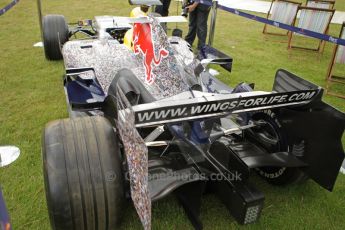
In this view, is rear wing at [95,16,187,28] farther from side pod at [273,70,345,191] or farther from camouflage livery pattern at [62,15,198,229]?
side pod at [273,70,345,191]

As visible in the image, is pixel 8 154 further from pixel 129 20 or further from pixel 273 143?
pixel 273 143

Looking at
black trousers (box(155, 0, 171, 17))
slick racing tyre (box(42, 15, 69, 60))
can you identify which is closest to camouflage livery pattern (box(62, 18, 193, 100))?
slick racing tyre (box(42, 15, 69, 60))

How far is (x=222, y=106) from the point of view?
6.57ft

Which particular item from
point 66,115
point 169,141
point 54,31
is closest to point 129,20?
point 169,141

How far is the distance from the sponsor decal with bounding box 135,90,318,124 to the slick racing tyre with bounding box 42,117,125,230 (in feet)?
1.06

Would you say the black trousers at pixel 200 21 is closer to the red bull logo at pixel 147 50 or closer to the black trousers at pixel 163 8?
the black trousers at pixel 163 8

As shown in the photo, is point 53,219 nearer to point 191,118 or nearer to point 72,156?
point 72,156

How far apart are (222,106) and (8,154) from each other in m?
2.25

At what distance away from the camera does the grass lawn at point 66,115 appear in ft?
8.05

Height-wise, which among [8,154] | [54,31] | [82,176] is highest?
[54,31]

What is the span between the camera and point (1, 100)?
4.16 m

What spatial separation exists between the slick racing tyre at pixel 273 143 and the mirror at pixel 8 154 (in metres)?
2.23

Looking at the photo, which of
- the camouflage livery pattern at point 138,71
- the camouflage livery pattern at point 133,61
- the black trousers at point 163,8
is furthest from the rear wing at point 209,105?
the black trousers at point 163,8

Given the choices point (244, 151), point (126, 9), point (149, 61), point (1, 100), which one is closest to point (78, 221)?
point (244, 151)
